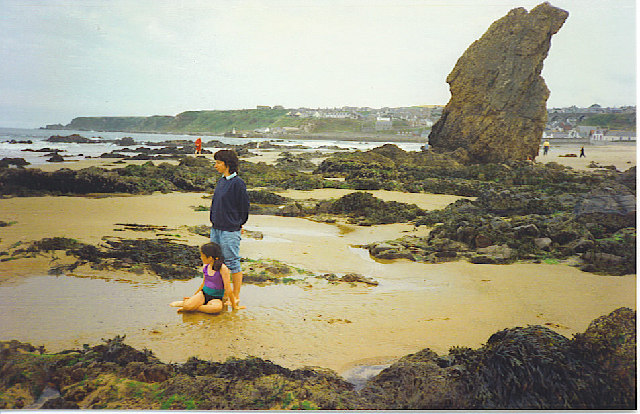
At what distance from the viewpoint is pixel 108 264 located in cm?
354

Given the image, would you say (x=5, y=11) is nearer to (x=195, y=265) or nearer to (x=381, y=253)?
(x=195, y=265)

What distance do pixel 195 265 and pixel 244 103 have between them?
1.66 meters

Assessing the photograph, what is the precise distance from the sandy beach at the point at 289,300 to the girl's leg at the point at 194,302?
0.20 ft

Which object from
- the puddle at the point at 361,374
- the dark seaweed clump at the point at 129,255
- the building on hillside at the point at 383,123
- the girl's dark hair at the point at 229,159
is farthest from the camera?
the building on hillside at the point at 383,123

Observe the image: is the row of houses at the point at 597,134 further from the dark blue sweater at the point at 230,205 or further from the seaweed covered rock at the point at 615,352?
the dark blue sweater at the point at 230,205

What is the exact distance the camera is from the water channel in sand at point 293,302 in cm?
285

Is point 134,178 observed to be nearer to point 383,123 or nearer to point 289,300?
point 289,300

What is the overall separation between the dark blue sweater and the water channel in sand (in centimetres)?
58

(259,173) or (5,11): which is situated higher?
(5,11)

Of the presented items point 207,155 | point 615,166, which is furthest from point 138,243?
point 615,166

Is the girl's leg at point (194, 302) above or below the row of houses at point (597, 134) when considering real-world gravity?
below

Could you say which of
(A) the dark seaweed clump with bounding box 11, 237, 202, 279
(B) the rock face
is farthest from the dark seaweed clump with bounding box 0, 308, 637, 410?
(B) the rock face

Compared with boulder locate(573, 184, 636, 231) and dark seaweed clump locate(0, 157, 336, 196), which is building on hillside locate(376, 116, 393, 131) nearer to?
dark seaweed clump locate(0, 157, 336, 196)

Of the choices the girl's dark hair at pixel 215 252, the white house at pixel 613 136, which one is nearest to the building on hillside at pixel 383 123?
the white house at pixel 613 136
